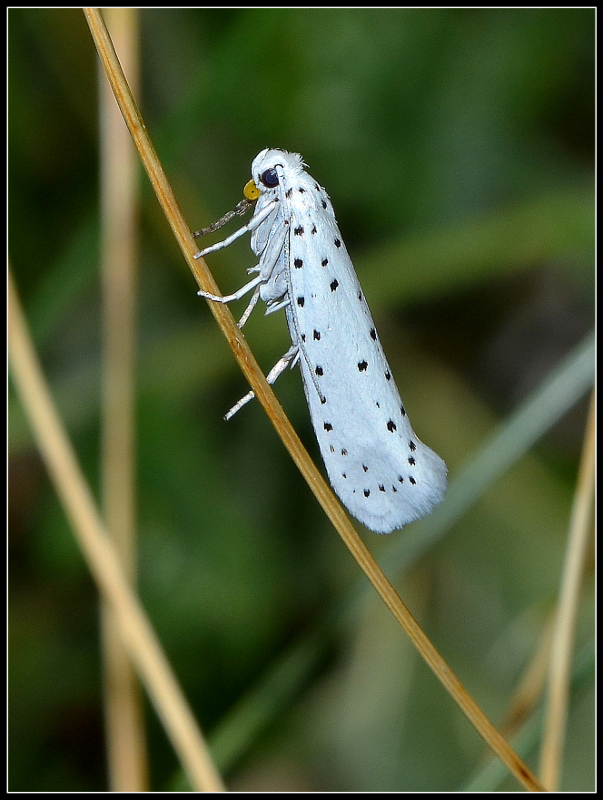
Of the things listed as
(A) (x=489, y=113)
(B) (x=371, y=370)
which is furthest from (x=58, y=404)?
(A) (x=489, y=113)

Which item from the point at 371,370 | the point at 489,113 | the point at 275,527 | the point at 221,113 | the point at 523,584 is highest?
the point at 221,113

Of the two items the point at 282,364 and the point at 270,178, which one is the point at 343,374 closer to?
the point at 282,364

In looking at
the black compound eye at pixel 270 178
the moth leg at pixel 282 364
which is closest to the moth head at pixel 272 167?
the black compound eye at pixel 270 178

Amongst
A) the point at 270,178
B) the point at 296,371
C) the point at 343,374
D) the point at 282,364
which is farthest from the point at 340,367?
the point at 296,371

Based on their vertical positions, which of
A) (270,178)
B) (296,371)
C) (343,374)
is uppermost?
(270,178)

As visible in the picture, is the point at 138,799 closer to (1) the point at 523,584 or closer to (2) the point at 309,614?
(2) the point at 309,614
